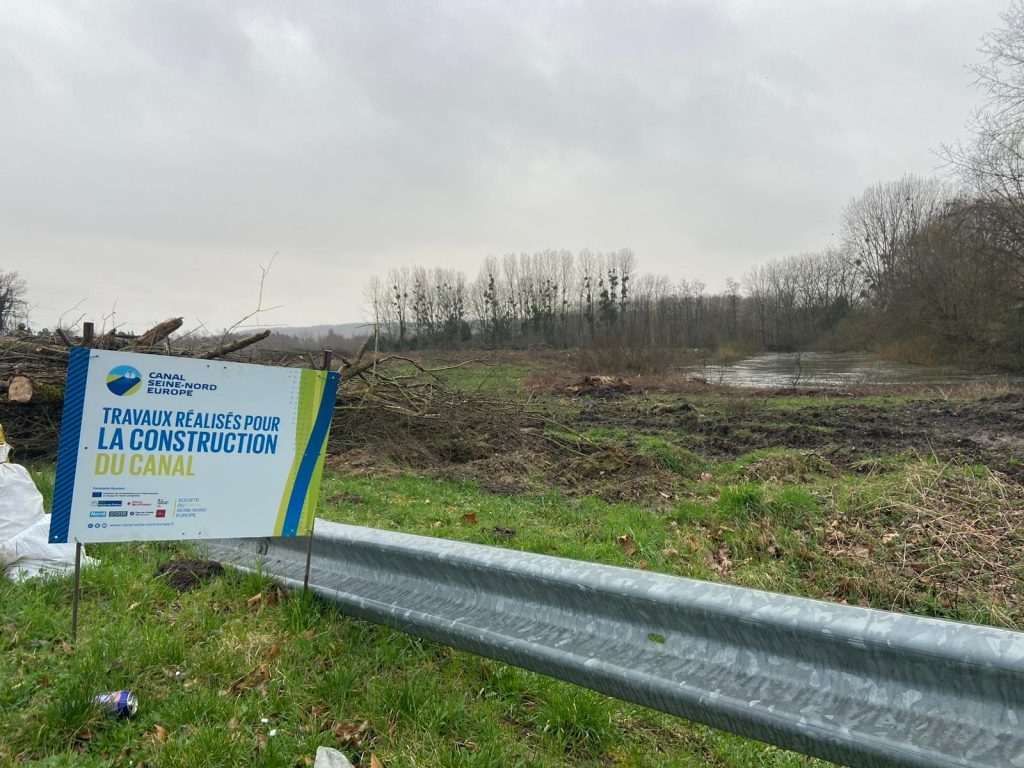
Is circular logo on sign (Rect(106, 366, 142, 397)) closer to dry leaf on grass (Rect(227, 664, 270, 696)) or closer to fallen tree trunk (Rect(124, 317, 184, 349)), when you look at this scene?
dry leaf on grass (Rect(227, 664, 270, 696))

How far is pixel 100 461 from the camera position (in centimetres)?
272

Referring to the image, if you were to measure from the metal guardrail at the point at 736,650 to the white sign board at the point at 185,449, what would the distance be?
0.73 meters

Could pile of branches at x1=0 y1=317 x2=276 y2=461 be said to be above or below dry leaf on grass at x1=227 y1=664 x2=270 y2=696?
above

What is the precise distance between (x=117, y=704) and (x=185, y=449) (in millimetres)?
1111

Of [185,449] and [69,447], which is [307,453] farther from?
[69,447]

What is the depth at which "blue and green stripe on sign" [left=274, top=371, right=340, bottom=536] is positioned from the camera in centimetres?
317

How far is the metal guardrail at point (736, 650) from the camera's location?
1651 mm

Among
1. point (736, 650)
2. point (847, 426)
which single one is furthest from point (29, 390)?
point (847, 426)

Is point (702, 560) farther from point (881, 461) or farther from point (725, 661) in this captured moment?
point (881, 461)

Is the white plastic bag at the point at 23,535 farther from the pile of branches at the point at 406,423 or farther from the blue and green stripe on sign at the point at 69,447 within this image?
the pile of branches at the point at 406,423

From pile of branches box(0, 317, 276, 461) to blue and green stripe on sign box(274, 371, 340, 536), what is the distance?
5.63 m

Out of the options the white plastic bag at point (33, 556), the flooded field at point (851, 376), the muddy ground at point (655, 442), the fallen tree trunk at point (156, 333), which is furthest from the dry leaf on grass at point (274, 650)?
the flooded field at point (851, 376)

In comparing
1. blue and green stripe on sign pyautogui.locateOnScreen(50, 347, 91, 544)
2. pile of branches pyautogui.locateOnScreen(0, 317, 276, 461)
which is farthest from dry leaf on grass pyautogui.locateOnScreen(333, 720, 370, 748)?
pile of branches pyautogui.locateOnScreen(0, 317, 276, 461)

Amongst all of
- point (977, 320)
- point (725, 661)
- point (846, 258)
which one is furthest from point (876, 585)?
point (846, 258)
